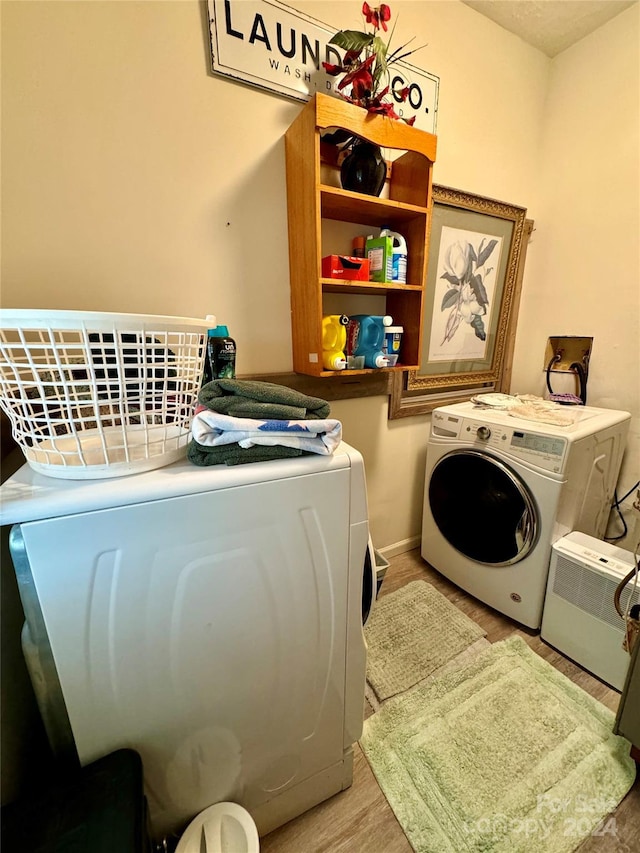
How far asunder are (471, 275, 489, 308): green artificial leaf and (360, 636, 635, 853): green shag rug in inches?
66.7

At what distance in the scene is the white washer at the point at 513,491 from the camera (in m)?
1.22

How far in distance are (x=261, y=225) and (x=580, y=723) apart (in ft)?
6.65

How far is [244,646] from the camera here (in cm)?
65

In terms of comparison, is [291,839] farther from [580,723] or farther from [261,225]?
[261,225]

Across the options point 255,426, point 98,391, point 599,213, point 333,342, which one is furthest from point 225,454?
point 599,213

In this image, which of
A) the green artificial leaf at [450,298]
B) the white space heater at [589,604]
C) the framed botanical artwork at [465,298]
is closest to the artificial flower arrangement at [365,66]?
the framed botanical artwork at [465,298]

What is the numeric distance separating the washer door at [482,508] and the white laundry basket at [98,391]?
1.21 metres

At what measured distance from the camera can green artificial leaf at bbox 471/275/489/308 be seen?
5.69 feet

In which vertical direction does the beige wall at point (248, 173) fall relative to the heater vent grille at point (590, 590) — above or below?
above

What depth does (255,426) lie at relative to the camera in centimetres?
61

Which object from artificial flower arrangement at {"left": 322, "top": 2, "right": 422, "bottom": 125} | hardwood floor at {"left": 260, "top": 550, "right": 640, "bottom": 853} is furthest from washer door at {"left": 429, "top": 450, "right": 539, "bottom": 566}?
artificial flower arrangement at {"left": 322, "top": 2, "right": 422, "bottom": 125}

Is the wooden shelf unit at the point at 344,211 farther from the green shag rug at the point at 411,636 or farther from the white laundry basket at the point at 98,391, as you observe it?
the green shag rug at the point at 411,636

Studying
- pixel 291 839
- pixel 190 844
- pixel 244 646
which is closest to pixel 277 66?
pixel 244 646

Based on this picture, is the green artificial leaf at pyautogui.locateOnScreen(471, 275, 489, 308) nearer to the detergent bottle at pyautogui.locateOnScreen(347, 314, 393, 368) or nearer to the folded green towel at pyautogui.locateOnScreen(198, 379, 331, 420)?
the detergent bottle at pyautogui.locateOnScreen(347, 314, 393, 368)
